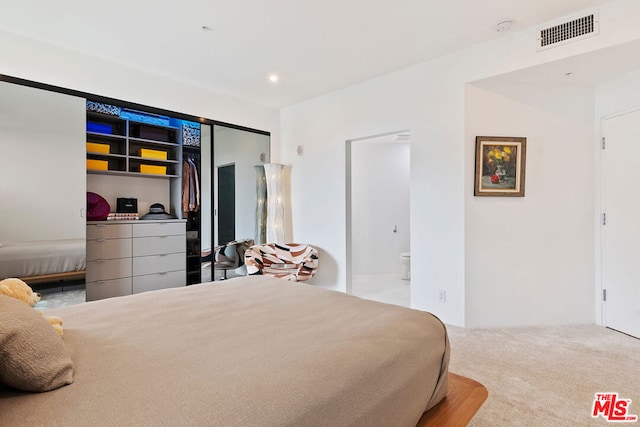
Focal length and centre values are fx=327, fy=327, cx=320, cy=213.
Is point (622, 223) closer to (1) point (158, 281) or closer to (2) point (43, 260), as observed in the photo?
(1) point (158, 281)

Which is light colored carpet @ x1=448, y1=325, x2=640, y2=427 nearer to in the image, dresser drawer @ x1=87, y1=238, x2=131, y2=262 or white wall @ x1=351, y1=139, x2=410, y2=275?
white wall @ x1=351, y1=139, x2=410, y2=275

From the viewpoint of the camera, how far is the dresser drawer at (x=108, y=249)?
3.44 m

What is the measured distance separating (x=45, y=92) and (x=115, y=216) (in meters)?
1.37

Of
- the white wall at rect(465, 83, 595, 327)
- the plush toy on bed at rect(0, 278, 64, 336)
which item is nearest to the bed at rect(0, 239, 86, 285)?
the plush toy on bed at rect(0, 278, 64, 336)

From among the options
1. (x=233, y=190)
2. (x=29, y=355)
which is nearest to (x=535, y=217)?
(x=233, y=190)

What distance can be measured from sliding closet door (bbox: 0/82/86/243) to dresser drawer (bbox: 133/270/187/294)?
0.81 meters

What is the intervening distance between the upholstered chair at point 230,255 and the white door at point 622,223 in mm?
4167

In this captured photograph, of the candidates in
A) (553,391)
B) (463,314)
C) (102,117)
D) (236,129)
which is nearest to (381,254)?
(463,314)

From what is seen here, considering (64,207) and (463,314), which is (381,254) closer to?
(463,314)

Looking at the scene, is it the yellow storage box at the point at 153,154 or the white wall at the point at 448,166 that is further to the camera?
the yellow storage box at the point at 153,154

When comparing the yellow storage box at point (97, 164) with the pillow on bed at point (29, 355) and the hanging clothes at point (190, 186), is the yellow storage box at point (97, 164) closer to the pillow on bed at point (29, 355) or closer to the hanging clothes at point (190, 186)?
the hanging clothes at point (190, 186)

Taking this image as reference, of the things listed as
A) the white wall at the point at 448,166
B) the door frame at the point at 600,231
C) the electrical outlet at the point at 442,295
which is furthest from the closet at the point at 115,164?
the door frame at the point at 600,231

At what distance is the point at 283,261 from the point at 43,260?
2.52 meters

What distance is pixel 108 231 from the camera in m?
3.55
